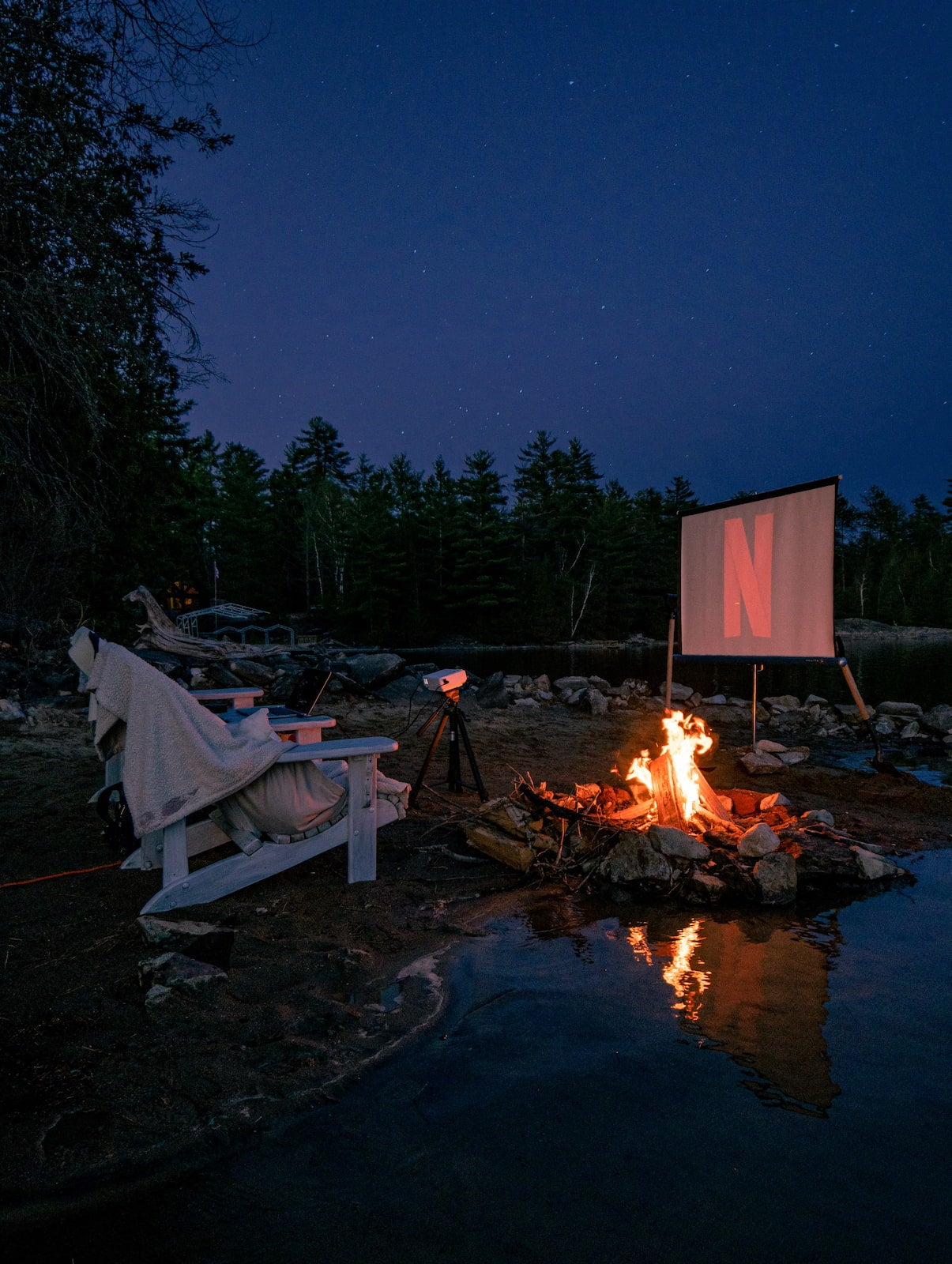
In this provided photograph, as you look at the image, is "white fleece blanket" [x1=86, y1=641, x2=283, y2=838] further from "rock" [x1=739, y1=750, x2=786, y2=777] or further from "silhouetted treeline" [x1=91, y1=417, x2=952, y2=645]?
"silhouetted treeline" [x1=91, y1=417, x2=952, y2=645]

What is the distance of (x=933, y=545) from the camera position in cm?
6419

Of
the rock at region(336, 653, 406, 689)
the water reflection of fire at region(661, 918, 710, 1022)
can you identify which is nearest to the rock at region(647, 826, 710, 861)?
the water reflection of fire at region(661, 918, 710, 1022)

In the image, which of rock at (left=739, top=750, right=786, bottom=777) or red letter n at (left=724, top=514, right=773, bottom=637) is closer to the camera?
red letter n at (left=724, top=514, right=773, bottom=637)

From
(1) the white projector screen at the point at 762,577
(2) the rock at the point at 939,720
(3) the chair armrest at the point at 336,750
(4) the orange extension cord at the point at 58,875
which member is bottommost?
(4) the orange extension cord at the point at 58,875

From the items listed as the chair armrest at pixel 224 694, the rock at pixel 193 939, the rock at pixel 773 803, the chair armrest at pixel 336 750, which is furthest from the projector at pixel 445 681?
the rock at pixel 773 803

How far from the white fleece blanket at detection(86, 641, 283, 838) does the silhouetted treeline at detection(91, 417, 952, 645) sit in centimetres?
3949

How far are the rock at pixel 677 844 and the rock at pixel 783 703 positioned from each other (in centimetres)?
942

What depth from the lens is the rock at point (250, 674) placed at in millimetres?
14422

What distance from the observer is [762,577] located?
7.18 m

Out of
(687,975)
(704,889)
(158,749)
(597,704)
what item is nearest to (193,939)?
(158,749)

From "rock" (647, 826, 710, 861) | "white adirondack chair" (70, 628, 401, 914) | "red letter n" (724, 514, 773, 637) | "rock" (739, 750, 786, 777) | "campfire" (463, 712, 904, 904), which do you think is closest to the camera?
"white adirondack chair" (70, 628, 401, 914)

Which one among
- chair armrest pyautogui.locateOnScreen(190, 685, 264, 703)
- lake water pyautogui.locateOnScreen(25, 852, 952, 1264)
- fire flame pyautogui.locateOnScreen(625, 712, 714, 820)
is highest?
chair armrest pyautogui.locateOnScreen(190, 685, 264, 703)

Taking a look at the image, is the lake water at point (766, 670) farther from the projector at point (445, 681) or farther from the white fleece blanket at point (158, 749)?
the white fleece blanket at point (158, 749)

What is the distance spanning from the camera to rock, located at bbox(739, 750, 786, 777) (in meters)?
7.66
